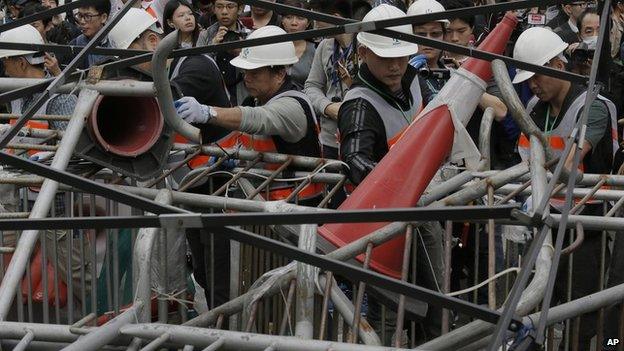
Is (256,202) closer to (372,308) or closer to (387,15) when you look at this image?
(372,308)

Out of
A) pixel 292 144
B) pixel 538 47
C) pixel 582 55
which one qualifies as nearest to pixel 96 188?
pixel 292 144

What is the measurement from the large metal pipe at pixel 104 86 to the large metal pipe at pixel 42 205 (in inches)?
2.0

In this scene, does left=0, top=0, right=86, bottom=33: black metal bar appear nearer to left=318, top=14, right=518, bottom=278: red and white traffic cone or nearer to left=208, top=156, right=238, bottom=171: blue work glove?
left=208, top=156, right=238, bottom=171: blue work glove

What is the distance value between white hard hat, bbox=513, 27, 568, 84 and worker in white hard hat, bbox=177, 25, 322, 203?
58.0 inches

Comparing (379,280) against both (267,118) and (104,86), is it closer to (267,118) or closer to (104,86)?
(104,86)

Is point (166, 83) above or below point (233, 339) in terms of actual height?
above

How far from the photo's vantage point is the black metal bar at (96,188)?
3.63 metres

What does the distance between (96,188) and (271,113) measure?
11.9 ft

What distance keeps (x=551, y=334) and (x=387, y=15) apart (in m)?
3.44

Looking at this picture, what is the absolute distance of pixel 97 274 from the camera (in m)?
6.26

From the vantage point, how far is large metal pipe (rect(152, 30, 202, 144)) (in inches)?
169

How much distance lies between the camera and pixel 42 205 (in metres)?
4.97

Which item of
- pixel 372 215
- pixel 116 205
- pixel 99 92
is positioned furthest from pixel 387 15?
pixel 372 215

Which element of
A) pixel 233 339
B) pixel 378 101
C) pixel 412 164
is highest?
pixel 378 101
